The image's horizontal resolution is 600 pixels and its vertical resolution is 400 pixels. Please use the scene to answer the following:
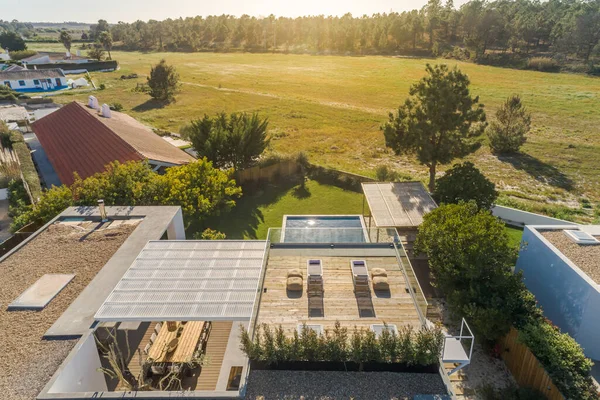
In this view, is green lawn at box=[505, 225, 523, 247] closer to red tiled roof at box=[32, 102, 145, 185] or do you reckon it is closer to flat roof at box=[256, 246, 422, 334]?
flat roof at box=[256, 246, 422, 334]

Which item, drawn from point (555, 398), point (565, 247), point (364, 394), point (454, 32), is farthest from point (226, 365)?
point (454, 32)

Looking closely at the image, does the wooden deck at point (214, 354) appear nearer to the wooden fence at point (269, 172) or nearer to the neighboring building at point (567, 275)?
the neighboring building at point (567, 275)

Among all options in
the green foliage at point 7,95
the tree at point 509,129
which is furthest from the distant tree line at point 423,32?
the green foliage at point 7,95

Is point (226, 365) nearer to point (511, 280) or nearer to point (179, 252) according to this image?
point (179, 252)

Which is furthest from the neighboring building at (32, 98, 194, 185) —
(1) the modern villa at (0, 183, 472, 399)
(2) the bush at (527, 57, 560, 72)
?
(2) the bush at (527, 57, 560, 72)

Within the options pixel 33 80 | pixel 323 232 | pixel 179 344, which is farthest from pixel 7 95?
pixel 179 344
